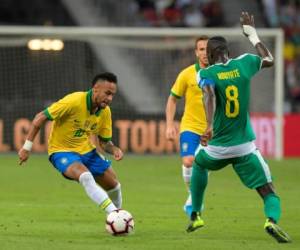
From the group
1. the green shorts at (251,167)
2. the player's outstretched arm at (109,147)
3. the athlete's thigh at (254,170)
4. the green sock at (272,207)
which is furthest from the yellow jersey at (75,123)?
the green sock at (272,207)

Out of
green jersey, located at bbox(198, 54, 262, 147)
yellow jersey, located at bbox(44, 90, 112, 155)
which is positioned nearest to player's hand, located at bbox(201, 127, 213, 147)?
green jersey, located at bbox(198, 54, 262, 147)

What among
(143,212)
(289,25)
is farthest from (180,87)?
(289,25)

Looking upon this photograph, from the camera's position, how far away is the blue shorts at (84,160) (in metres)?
11.9

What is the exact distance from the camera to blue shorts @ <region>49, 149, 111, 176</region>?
1185 cm

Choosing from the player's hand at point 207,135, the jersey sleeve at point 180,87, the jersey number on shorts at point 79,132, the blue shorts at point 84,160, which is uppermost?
the jersey sleeve at point 180,87

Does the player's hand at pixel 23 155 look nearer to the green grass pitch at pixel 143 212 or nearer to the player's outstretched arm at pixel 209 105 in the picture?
the green grass pitch at pixel 143 212

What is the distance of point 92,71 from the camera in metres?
26.8

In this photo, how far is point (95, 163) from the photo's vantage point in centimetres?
1215

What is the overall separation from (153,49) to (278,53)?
11.2ft

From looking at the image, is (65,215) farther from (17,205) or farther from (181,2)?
(181,2)

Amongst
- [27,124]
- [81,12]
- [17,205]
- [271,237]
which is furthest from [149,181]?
[81,12]

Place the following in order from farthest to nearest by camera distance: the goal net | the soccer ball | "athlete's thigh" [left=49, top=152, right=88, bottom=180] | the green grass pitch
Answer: the goal net → "athlete's thigh" [left=49, top=152, right=88, bottom=180] → the soccer ball → the green grass pitch

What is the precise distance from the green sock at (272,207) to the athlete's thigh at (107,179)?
2.08 m

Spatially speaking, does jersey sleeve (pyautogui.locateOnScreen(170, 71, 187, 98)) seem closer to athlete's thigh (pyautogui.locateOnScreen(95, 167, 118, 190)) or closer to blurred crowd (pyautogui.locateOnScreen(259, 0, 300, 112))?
athlete's thigh (pyautogui.locateOnScreen(95, 167, 118, 190))
